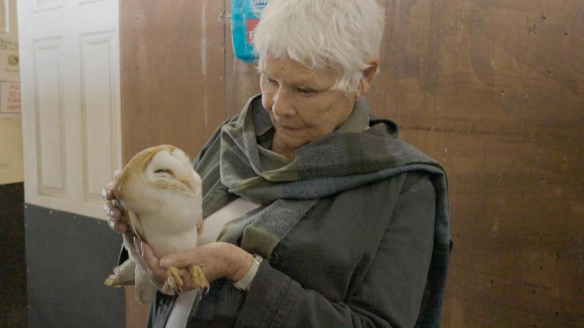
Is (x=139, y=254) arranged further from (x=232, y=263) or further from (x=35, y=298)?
(x=35, y=298)

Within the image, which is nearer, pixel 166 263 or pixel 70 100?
pixel 166 263

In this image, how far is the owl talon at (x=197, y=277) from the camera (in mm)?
772

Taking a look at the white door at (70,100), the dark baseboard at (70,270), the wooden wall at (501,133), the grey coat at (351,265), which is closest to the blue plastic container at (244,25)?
the wooden wall at (501,133)

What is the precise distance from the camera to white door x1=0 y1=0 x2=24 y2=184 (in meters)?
2.96

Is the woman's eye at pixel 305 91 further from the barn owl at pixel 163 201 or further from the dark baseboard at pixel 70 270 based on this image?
the dark baseboard at pixel 70 270

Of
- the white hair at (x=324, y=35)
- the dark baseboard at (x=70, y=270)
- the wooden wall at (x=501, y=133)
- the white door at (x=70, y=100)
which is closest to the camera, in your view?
the white hair at (x=324, y=35)

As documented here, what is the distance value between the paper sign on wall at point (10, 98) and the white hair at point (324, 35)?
2.58 m

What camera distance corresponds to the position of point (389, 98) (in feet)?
5.31

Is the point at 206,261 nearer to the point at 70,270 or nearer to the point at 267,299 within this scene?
the point at 267,299

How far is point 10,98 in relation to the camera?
3.03 metres

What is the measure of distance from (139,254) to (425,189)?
1.73 ft

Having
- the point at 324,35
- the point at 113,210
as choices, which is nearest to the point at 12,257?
the point at 113,210

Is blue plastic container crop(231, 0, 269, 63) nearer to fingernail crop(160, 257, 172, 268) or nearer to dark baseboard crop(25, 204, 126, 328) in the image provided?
fingernail crop(160, 257, 172, 268)

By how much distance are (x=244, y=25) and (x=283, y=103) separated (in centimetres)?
78
